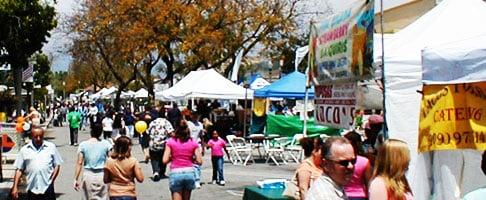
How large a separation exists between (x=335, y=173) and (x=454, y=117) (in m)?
2.55

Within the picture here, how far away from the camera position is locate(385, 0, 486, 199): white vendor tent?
8.70 meters

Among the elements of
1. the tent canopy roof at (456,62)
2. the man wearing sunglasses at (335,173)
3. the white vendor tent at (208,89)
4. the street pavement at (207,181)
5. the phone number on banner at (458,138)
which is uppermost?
the white vendor tent at (208,89)

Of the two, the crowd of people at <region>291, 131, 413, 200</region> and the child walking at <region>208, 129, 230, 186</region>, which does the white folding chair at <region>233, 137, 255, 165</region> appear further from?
the crowd of people at <region>291, 131, 413, 200</region>

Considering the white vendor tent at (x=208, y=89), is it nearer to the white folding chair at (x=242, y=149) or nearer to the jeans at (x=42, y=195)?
the white folding chair at (x=242, y=149)

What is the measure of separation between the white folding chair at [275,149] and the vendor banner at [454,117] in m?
16.0

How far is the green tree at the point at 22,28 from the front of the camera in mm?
35062

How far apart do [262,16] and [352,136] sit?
120ft

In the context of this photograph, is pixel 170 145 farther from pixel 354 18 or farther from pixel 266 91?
pixel 266 91

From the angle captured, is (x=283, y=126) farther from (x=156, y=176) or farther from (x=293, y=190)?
(x=293, y=190)

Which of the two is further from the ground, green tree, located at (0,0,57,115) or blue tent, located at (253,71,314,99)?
green tree, located at (0,0,57,115)

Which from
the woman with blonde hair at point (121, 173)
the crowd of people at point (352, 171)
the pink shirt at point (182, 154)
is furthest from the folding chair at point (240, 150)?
the crowd of people at point (352, 171)

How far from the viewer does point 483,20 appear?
8.65 m

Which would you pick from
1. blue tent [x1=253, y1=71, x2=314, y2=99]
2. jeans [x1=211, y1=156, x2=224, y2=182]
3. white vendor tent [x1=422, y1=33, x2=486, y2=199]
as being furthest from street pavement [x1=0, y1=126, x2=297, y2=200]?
white vendor tent [x1=422, y1=33, x2=486, y2=199]

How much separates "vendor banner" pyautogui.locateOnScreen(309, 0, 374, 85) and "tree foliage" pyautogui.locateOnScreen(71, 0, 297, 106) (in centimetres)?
3399
